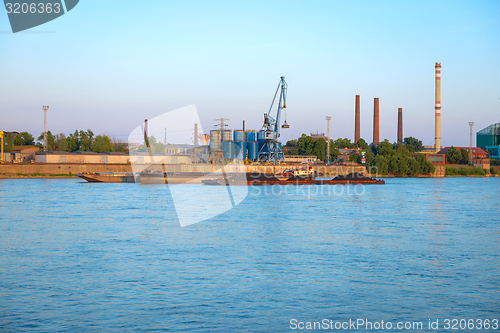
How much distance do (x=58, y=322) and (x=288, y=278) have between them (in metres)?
6.04

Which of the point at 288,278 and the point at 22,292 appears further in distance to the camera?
the point at 288,278

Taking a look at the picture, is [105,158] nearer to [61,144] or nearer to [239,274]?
[61,144]

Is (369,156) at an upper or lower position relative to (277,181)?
upper

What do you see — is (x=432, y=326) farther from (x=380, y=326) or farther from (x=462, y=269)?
(x=462, y=269)

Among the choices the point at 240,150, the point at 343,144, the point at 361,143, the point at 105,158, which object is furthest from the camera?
the point at 343,144

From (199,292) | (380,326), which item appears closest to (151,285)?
(199,292)

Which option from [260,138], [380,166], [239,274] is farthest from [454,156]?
[239,274]

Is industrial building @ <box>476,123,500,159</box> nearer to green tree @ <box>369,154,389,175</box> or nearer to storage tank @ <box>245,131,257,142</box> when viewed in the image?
green tree @ <box>369,154,389,175</box>

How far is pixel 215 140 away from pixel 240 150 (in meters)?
5.87

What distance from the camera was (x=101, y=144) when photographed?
356 ft

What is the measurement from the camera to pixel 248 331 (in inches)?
376

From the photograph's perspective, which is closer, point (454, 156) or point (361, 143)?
point (454, 156)

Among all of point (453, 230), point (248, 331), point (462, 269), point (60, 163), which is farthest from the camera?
point (60, 163)

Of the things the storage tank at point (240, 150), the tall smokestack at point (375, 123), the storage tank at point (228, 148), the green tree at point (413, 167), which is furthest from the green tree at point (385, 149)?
the storage tank at point (228, 148)
